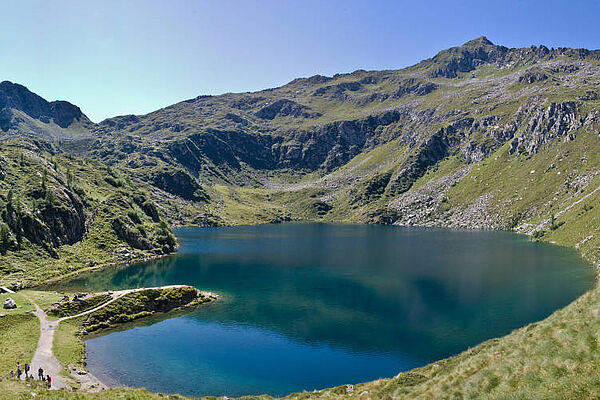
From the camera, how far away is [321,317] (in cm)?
7850

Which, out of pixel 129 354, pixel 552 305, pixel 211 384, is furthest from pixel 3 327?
pixel 552 305

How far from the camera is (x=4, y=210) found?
11775 cm

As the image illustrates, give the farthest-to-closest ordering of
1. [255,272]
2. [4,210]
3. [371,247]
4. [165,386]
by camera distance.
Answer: [371,247] → [255,272] → [4,210] → [165,386]

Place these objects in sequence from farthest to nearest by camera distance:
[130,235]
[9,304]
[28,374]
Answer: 1. [130,235]
2. [9,304]
3. [28,374]

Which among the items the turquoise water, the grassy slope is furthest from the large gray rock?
the grassy slope

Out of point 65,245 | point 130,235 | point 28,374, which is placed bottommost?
point 28,374

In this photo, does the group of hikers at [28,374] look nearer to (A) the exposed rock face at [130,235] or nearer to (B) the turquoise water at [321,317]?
(B) the turquoise water at [321,317]

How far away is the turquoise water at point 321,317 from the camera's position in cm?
5497

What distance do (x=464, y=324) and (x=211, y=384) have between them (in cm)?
4861

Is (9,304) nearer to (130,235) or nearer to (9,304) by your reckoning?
(9,304)

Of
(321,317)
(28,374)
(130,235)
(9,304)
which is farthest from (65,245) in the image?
(321,317)

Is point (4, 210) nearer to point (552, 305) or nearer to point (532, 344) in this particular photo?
point (532, 344)

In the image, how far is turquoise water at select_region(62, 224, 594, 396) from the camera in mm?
54969

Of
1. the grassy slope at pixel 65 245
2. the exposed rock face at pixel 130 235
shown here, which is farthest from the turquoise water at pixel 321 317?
the exposed rock face at pixel 130 235
